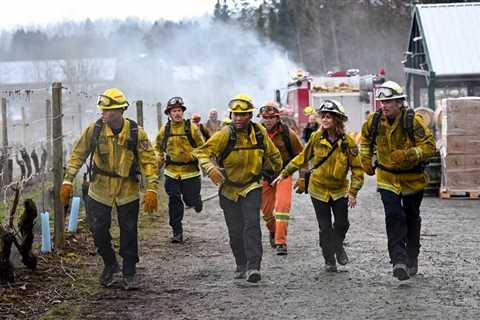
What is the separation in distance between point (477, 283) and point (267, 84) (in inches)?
1556

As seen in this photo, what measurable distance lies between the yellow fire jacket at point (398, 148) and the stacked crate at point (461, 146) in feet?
27.3

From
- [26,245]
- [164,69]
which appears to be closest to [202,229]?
[26,245]

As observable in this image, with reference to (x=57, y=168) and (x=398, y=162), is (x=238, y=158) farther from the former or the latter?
(x=57, y=168)

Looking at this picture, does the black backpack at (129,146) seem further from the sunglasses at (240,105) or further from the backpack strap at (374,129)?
the backpack strap at (374,129)

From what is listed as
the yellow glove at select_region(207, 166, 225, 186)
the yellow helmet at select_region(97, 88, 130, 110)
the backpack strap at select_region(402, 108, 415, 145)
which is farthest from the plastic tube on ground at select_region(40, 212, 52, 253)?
the backpack strap at select_region(402, 108, 415, 145)

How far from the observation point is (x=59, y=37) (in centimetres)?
5981

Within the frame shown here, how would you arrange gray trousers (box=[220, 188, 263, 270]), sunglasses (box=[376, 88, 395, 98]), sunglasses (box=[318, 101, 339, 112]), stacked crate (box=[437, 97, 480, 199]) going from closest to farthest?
sunglasses (box=[376, 88, 395, 98]) → gray trousers (box=[220, 188, 263, 270]) → sunglasses (box=[318, 101, 339, 112]) → stacked crate (box=[437, 97, 480, 199])

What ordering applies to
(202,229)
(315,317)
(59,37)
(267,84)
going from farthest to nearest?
(59,37)
(267,84)
(202,229)
(315,317)

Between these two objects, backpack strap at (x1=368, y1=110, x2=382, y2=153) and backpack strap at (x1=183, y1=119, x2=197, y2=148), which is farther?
backpack strap at (x1=183, y1=119, x2=197, y2=148)

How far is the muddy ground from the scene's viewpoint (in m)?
Result: 7.66

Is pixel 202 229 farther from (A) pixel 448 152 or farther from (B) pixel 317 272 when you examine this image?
(A) pixel 448 152

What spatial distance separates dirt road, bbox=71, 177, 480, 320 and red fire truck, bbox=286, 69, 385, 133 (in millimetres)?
16431

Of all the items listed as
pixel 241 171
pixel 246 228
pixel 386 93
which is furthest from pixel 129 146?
pixel 386 93

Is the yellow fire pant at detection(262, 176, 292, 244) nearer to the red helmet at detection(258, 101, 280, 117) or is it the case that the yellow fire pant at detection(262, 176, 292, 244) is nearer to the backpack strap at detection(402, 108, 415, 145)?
the red helmet at detection(258, 101, 280, 117)
